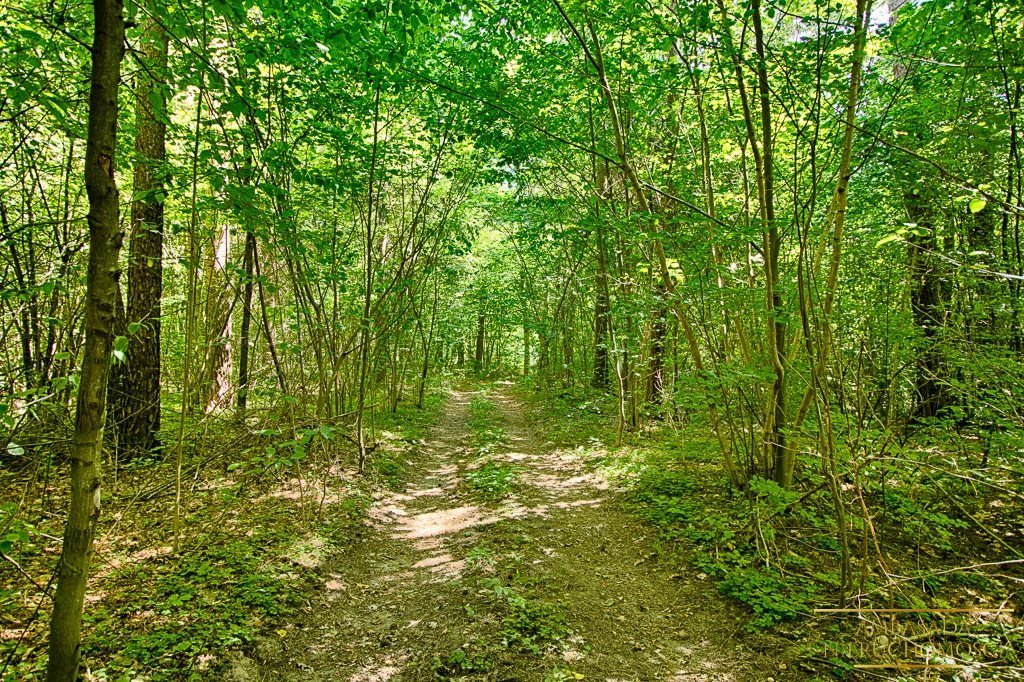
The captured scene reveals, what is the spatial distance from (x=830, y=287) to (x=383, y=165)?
6266mm

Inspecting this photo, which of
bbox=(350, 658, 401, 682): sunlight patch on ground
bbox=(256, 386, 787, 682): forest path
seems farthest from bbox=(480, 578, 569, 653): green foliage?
bbox=(350, 658, 401, 682): sunlight patch on ground

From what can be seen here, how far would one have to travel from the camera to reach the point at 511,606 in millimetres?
4465

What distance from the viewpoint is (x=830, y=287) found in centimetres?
475

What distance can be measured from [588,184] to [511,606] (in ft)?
26.6

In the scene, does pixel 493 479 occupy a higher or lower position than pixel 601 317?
lower

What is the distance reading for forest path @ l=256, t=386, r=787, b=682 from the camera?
3.81m

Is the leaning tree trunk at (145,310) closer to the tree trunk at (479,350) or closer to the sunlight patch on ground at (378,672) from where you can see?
the sunlight patch on ground at (378,672)

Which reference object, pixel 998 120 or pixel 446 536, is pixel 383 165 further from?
pixel 998 120

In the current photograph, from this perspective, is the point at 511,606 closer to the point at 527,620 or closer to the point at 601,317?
the point at 527,620

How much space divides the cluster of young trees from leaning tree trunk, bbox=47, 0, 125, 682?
11mm

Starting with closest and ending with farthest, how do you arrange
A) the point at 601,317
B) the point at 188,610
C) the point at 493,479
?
the point at 188,610 → the point at 493,479 → the point at 601,317

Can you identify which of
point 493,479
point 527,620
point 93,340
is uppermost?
point 93,340

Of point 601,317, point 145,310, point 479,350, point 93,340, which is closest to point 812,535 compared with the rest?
point 93,340

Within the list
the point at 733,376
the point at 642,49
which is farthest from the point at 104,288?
the point at 642,49
